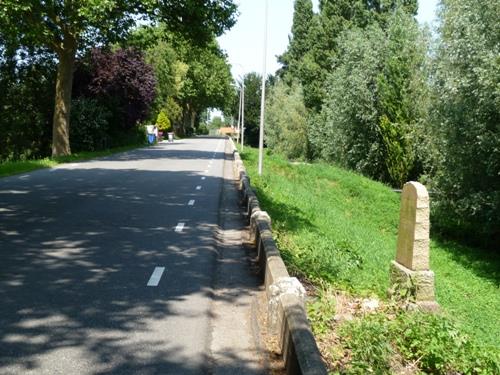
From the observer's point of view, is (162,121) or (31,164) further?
(162,121)

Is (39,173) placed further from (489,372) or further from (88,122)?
(489,372)

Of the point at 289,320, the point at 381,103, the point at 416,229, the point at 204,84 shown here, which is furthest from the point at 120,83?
the point at 204,84

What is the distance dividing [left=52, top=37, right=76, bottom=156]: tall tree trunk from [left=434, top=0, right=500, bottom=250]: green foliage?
16.4m

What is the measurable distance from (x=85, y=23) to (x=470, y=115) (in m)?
16.2

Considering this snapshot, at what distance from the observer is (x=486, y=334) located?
9.20 meters

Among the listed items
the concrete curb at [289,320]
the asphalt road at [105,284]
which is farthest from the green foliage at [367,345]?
the asphalt road at [105,284]

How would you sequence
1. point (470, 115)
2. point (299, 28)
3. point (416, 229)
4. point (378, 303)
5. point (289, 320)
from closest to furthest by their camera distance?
point (289, 320) → point (378, 303) → point (416, 229) → point (470, 115) → point (299, 28)

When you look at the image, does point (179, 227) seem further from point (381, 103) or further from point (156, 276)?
point (381, 103)

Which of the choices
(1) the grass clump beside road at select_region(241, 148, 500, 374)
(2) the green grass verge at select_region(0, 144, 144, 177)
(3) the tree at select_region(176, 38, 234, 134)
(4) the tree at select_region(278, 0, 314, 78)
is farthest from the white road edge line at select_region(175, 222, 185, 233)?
(3) the tree at select_region(176, 38, 234, 134)

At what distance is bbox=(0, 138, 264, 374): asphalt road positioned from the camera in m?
4.35

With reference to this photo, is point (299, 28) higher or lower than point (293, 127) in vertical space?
higher

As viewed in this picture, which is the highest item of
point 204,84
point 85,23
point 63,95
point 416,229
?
point 204,84

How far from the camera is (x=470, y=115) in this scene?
16.9m

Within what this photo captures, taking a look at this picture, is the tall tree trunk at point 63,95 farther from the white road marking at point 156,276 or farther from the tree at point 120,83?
the white road marking at point 156,276
